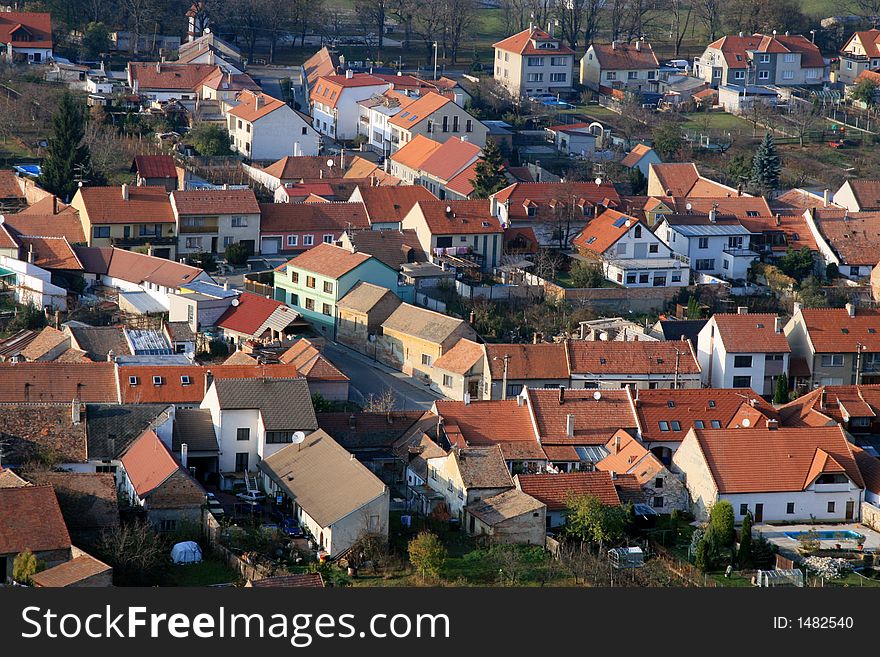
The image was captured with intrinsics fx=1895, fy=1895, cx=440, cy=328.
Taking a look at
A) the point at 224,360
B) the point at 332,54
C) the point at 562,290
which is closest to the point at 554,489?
the point at 224,360

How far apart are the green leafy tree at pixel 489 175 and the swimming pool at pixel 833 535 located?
76.3 ft

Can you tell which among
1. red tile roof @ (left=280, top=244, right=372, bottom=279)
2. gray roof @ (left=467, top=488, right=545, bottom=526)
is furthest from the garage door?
gray roof @ (left=467, top=488, right=545, bottom=526)

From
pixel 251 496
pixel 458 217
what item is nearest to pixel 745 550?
pixel 251 496

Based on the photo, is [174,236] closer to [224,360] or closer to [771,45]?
[224,360]

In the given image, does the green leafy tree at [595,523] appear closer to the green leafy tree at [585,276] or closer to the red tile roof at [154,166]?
the green leafy tree at [585,276]

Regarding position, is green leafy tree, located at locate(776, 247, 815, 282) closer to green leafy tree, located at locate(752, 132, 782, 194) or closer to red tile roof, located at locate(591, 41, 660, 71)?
green leafy tree, located at locate(752, 132, 782, 194)

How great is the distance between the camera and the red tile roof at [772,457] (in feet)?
123

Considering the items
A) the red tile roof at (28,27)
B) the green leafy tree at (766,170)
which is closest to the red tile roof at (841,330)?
the green leafy tree at (766,170)

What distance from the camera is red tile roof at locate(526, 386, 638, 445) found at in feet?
131

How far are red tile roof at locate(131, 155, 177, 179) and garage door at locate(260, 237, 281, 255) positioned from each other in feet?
19.1

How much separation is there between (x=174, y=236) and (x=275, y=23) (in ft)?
97.1

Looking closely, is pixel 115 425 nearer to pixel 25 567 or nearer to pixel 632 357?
pixel 25 567

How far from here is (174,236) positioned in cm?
5312

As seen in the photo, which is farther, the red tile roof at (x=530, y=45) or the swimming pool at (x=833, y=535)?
the red tile roof at (x=530, y=45)
